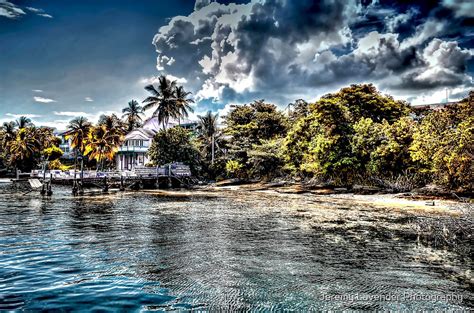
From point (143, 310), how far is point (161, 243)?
5987 millimetres

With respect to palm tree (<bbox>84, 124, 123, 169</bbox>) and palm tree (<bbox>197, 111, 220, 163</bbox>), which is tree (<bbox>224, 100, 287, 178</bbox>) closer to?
palm tree (<bbox>197, 111, 220, 163</bbox>)

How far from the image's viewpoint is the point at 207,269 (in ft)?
31.3

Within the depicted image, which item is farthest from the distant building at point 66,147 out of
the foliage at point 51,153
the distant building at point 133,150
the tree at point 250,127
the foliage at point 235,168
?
the foliage at point 235,168

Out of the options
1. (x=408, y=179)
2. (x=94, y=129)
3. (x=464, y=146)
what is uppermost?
(x=94, y=129)

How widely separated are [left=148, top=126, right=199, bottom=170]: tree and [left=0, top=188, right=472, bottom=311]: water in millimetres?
33270

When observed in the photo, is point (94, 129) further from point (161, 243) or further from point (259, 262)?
point (259, 262)

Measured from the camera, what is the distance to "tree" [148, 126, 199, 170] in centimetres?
4966

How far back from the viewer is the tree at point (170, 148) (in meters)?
49.7

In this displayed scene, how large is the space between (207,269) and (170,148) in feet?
136

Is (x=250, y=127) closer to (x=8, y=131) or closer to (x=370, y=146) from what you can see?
(x=370, y=146)

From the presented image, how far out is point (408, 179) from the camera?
103 ft

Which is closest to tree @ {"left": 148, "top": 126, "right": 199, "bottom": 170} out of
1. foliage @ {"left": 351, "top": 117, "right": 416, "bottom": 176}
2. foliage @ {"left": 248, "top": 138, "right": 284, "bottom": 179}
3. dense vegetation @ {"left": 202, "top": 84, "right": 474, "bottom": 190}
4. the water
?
dense vegetation @ {"left": 202, "top": 84, "right": 474, "bottom": 190}

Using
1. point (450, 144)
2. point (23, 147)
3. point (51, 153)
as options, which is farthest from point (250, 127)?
point (23, 147)

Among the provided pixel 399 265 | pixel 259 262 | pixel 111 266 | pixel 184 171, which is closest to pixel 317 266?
pixel 259 262
